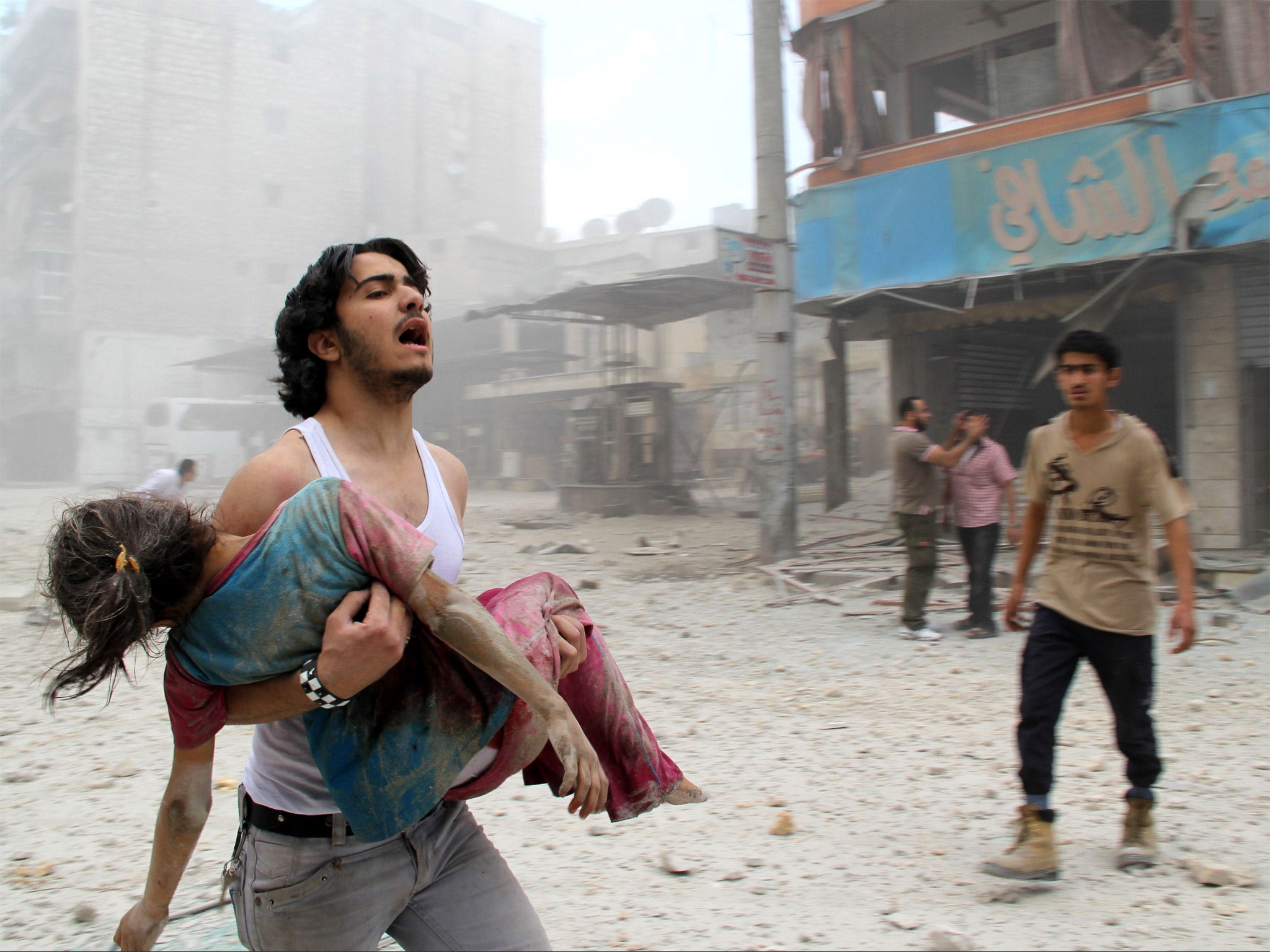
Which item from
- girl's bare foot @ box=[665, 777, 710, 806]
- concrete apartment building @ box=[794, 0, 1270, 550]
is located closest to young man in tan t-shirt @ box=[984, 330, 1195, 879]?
girl's bare foot @ box=[665, 777, 710, 806]

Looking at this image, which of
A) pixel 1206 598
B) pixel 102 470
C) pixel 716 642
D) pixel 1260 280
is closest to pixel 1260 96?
pixel 1260 280

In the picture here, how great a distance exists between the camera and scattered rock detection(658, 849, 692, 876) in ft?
10.5

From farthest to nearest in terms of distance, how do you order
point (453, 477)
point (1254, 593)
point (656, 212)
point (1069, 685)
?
point (656, 212)
point (1254, 593)
point (1069, 685)
point (453, 477)

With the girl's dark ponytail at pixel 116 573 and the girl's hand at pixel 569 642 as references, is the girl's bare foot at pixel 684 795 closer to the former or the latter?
the girl's hand at pixel 569 642

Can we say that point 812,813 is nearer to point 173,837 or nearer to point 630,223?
point 173,837

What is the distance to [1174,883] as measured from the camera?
9.71ft

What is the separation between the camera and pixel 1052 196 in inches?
397

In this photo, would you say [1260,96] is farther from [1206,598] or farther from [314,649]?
[314,649]

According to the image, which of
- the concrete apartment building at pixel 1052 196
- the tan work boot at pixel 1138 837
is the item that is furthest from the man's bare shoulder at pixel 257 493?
the concrete apartment building at pixel 1052 196

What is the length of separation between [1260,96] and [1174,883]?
8.81 metres

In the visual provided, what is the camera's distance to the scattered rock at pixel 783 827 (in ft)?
11.4

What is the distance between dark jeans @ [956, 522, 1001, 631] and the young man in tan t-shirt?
341 cm

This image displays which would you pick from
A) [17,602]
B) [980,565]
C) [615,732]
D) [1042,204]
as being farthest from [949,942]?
[1042,204]

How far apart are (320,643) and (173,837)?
0.49 metres
